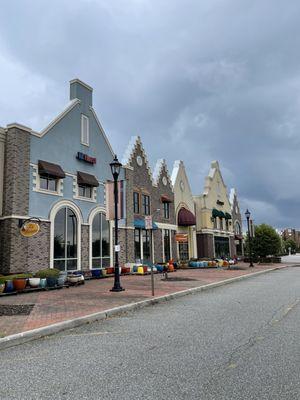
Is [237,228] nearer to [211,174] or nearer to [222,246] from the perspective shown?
[222,246]

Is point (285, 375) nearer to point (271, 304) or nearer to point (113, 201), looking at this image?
point (271, 304)

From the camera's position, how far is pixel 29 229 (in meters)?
19.0

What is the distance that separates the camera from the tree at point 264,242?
50.8m

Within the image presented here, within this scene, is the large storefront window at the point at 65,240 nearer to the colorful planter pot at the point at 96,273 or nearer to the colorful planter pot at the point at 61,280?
the colorful planter pot at the point at 96,273

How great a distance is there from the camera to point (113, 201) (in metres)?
17.1

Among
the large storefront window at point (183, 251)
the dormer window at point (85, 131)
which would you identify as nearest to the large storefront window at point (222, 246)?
the large storefront window at point (183, 251)

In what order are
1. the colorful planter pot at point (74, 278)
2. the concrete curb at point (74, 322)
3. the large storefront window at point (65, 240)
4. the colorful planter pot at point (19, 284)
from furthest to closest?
the large storefront window at point (65, 240), the colorful planter pot at point (74, 278), the colorful planter pot at point (19, 284), the concrete curb at point (74, 322)

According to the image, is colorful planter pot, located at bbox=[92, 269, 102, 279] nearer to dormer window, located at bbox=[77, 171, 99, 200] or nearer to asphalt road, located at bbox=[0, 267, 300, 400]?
dormer window, located at bbox=[77, 171, 99, 200]

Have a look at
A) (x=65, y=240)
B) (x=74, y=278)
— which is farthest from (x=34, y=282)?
(x=65, y=240)

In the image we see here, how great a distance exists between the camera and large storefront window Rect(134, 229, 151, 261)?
30.2 metres

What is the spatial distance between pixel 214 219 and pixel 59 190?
1057 inches

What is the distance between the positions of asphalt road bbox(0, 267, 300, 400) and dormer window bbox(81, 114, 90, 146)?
1687 centimetres

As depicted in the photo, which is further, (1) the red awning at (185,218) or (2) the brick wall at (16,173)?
Result: (1) the red awning at (185,218)

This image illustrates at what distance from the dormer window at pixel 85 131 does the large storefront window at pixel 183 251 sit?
1699 cm
